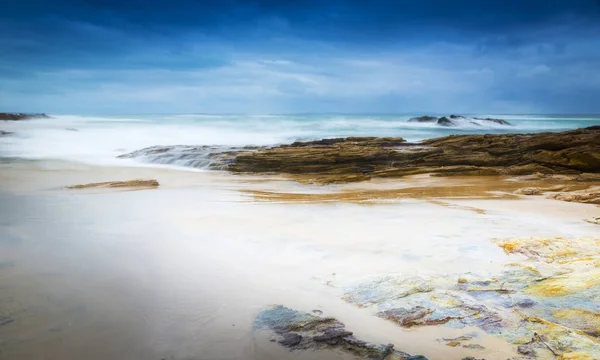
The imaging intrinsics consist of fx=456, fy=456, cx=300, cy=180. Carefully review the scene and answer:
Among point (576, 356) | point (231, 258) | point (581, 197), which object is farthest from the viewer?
point (581, 197)

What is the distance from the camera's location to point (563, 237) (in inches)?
213

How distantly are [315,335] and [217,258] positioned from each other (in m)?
2.06

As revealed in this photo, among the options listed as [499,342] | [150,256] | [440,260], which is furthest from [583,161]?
[150,256]

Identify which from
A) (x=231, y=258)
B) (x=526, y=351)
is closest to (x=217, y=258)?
(x=231, y=258)

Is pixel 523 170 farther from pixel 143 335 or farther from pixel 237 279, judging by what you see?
pixel 143 335

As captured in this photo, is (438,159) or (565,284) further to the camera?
(438,159)

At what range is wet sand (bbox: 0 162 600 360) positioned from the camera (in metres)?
3.27

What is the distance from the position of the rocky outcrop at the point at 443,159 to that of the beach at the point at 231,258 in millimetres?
1656

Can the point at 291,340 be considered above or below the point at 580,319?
below

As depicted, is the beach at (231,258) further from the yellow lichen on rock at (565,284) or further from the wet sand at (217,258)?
the yellow lichen on rock at (565,284)

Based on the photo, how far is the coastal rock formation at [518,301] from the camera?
3.09m

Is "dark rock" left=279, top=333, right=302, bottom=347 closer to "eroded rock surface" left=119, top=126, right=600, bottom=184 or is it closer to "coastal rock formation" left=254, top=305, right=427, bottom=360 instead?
"coastal rock formation" left=254, top=305, right=427, bottom=360

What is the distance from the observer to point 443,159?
41.3 ft

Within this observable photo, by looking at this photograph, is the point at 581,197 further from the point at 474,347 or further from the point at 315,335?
the point at 315,335
